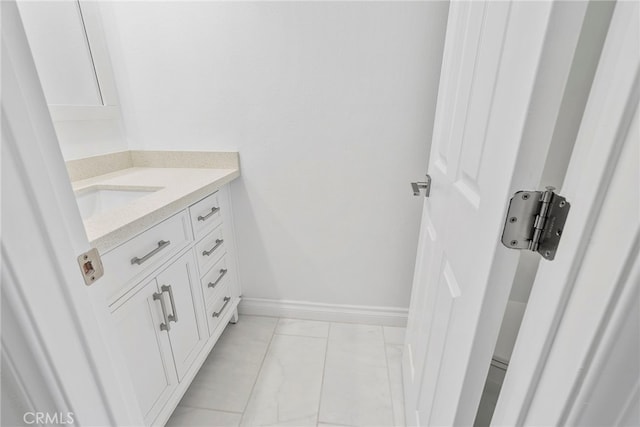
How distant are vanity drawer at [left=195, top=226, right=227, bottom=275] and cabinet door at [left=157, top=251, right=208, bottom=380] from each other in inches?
2.6

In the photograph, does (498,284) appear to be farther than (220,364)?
No

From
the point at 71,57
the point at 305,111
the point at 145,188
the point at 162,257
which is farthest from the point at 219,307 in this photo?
the point at 71,57

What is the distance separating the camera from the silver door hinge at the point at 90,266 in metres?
0.46

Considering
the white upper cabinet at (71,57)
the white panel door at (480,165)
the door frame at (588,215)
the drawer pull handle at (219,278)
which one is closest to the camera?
the door frame at (588,215)

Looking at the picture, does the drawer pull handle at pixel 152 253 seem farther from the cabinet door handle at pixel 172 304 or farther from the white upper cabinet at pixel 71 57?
the white upper cabinet at pixel 71 57

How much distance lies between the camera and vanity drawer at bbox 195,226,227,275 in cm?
133

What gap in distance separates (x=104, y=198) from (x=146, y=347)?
2.52 ft

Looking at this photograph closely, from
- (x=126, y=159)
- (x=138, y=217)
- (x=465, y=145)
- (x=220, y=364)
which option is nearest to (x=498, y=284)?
(x=465, y=145)

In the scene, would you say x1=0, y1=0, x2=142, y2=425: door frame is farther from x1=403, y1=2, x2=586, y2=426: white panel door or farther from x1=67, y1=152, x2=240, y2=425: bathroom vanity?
x1=403, y1=2, x2=586, y2=426: white panel door

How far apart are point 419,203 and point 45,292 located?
145 centimetres

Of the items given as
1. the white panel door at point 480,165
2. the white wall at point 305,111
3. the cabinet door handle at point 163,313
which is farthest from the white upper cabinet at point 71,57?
the white panel door at point 480,165

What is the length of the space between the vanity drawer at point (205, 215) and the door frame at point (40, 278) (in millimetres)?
797

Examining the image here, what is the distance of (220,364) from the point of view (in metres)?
1.51

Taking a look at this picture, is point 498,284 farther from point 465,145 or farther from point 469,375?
point 465,145
